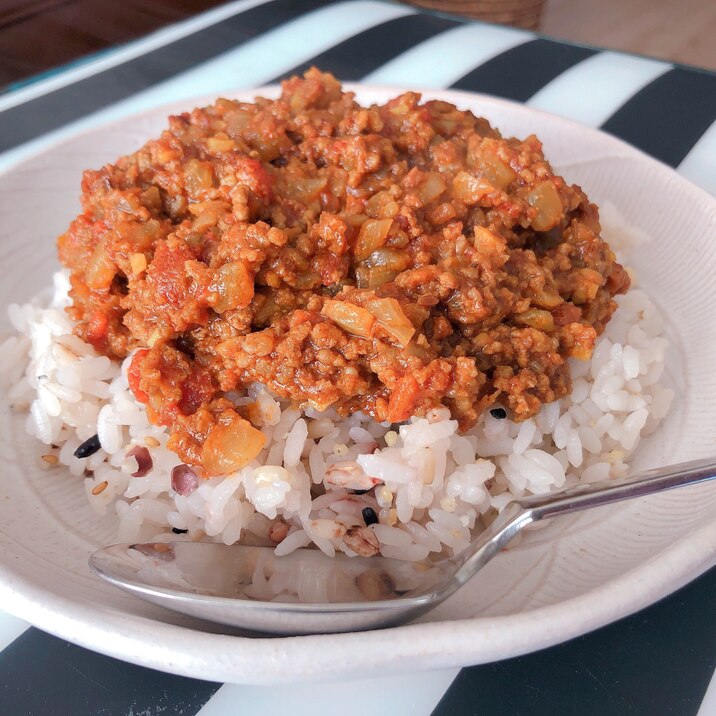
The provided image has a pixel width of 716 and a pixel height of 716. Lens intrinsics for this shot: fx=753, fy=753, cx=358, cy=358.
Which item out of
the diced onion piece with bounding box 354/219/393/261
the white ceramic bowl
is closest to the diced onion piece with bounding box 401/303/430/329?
the diced onion piece with bounding box 354/219/393/261

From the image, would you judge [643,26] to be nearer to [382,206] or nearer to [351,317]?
[382,206]

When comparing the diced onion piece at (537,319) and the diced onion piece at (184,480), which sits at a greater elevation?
the diced onion piece at (537,319)

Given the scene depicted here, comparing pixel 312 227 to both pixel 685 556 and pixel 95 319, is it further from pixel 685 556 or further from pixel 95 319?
pixel 685 556

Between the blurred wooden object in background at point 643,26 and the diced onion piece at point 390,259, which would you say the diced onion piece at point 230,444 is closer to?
the diced onion piece at point 390,259

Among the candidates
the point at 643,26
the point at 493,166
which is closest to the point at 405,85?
the point at 493,166

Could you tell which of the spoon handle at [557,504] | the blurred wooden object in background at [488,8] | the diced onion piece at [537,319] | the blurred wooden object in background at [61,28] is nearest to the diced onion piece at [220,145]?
the diced onion piece at [537,319]
